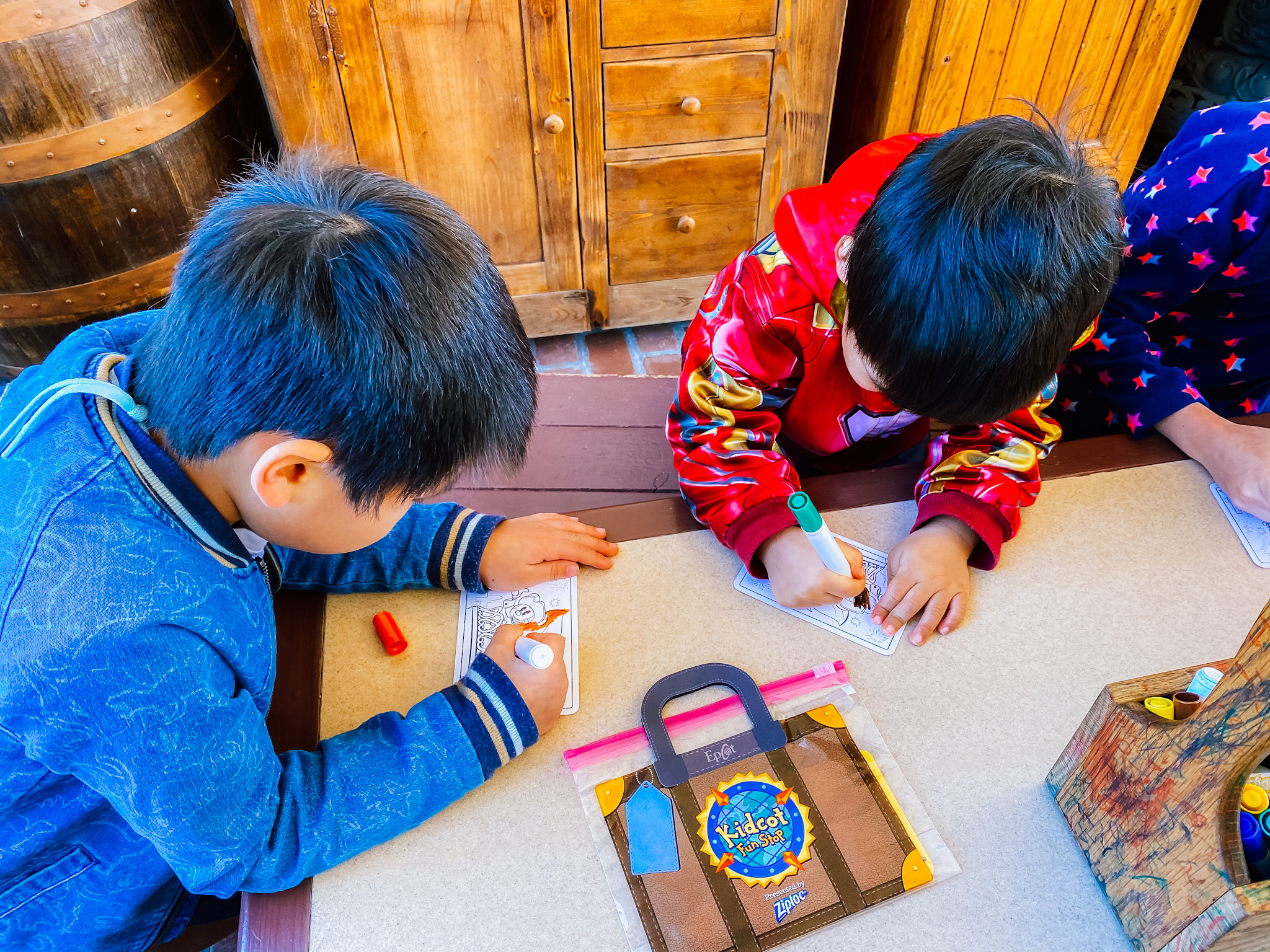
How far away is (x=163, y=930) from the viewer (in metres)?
0.80

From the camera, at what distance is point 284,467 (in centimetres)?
54

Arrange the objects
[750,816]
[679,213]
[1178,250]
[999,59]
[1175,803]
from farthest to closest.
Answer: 1. [679,213]
2. [999,59]
3. [1178,250]
4. [750,816]
5. [1175,803]

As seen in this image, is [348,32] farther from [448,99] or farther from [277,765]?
[277,765]

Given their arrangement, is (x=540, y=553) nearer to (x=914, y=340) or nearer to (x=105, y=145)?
(x=914, y=340)

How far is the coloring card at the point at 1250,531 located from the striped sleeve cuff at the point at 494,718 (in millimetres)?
720

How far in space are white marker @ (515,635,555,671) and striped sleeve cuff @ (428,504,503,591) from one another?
0.12 metres

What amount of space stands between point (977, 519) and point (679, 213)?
51.5 inches

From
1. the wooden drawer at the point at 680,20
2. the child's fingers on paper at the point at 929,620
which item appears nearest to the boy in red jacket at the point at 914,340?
the child's fingers on paper at the point at 929,620

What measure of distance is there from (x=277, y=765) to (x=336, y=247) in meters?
0.38

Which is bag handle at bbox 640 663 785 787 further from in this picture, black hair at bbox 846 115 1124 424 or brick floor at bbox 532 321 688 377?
brick floor at bbox 532 321 688 377

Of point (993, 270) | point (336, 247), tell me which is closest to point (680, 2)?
point (993, 270)

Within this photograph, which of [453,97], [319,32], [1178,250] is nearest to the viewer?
[1178,250]

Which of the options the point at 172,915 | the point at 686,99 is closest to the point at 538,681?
the point at 172,915

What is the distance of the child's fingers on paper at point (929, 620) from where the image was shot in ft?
2.42
